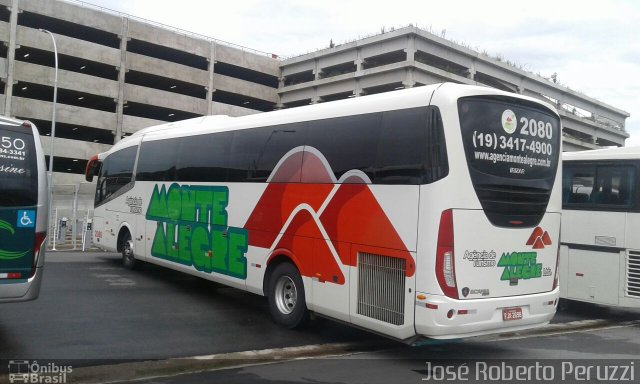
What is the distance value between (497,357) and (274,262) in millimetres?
3700

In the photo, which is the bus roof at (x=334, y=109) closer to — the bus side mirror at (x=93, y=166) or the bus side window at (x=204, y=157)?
the bus side window at (x=204, y=157)

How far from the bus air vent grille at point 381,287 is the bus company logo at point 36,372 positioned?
3.63 metres

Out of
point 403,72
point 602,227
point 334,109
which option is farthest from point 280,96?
point 334,109

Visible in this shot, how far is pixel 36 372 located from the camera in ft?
21.0

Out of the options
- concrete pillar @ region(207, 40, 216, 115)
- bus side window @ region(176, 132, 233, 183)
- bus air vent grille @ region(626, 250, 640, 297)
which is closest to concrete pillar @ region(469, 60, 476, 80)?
concrete pillar @ region(207, 40, 216, 115)

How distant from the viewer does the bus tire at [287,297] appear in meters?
8.82

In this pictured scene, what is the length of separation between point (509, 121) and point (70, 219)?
2506 cm

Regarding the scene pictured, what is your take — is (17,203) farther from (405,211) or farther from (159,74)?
(159,74)

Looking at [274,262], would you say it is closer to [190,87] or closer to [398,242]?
[398,242]

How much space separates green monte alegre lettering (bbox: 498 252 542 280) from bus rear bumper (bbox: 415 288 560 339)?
273 millimetres

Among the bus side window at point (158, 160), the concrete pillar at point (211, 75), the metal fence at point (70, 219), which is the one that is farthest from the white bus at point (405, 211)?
the concrete pillar at point (211, 75)

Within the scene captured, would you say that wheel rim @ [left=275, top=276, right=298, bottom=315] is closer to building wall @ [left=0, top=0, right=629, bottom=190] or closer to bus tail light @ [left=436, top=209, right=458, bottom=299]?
bus tail light @ [left=436, top=209, right=458, bottom=299]

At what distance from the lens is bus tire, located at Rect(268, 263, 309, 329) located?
28.9ft

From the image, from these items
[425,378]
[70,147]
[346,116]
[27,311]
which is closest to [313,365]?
[425,378]
